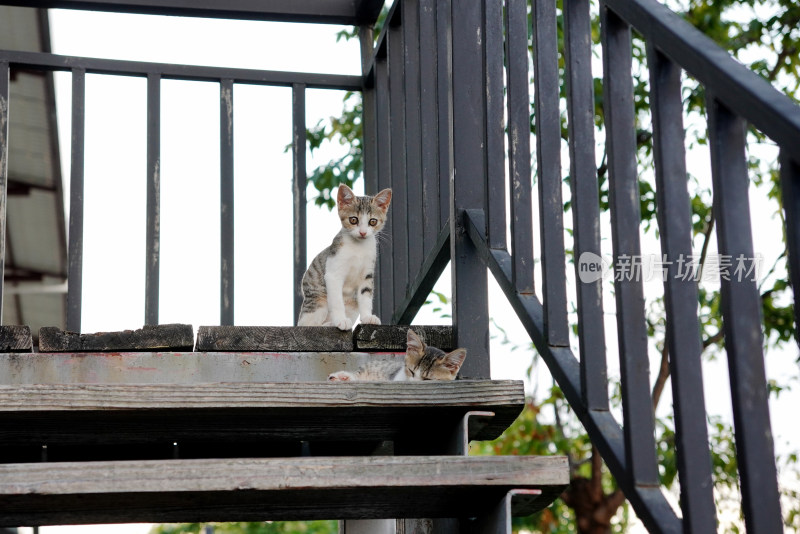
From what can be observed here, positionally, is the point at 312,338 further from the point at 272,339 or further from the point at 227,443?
the point at 227,443

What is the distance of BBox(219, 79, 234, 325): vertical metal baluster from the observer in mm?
3758

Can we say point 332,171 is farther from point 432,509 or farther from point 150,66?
point 432,509

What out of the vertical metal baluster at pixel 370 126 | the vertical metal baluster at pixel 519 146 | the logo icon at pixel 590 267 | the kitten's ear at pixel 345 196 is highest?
the vertical metal baluster at pixel 370 126

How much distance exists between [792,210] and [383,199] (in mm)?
2586

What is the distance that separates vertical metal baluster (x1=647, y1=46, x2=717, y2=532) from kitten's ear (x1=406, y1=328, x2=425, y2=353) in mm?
1153

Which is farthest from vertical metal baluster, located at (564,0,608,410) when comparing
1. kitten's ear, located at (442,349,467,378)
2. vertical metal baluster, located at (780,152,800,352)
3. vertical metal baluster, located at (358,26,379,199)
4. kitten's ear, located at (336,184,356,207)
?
vertical metal baluster, located at (358,26,379,199)

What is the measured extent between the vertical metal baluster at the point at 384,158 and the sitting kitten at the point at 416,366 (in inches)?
42.7

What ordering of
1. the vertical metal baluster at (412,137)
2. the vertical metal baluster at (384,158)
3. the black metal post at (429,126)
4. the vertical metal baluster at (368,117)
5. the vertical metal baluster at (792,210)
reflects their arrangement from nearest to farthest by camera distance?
the vertical metal baluster at (792,210)
the black metal post at (429,126)
the vertical metal baluster at (412,137)
the vertical metal baluster at (384,158)
the vertical metal baluster at (368,117)

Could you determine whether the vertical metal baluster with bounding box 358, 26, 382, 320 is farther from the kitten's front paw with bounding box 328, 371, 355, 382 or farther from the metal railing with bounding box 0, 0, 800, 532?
the kitten's front paw with bounding box 328, 371, 355, 382

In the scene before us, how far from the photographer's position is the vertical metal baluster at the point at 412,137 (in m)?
3.23

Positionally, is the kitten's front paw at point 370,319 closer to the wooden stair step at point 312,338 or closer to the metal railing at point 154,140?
the metal railing at point 154,140

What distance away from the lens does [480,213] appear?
95.4 inches

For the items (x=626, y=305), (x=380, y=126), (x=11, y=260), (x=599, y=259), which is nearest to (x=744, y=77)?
(x=626, y=305)

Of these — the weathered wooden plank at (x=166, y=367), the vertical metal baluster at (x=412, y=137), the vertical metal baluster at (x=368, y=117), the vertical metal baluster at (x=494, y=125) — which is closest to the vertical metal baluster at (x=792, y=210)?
the vertical metal baluster at (x=494, y=125)
